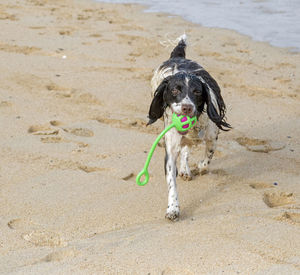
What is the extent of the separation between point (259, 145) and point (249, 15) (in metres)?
5.78

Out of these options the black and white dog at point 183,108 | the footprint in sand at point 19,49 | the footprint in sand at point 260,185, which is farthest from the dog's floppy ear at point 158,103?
the footprint in sand at point 19,49

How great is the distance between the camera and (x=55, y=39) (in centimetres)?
852

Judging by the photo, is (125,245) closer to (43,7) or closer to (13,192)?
(13,192)

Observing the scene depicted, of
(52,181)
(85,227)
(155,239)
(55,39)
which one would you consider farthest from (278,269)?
(55,39)

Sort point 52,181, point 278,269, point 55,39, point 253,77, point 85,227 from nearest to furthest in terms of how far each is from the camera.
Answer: point 278,269 < point 85,227 < point 52,181 < point 253,77 < point 55,39

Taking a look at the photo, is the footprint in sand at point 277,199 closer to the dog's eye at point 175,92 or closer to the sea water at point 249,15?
the dog's eye at point 175,92

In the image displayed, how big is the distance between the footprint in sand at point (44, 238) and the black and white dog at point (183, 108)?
2.78ft

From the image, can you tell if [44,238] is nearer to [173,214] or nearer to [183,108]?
[173,214]

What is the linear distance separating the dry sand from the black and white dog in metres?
0.21

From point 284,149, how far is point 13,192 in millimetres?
2750

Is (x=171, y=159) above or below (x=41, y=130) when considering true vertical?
above

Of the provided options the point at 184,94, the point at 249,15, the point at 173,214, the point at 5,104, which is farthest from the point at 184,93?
the point at 249,15

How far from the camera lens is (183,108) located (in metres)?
3.83

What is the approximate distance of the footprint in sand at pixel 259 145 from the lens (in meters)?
5.48
